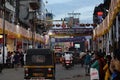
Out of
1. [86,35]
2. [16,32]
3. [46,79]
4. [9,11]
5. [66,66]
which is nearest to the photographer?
[46,79]

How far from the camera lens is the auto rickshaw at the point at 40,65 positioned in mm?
27812

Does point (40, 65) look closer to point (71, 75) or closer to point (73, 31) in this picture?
point (71, 75)

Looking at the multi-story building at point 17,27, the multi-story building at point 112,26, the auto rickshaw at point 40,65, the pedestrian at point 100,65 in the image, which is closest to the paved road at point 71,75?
the multi-story building at point 112,26

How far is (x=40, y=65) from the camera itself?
1109 inches

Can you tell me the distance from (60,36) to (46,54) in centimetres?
8355

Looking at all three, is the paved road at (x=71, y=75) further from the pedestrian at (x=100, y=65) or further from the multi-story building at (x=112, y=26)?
the pedestrian at (x=100, y=65)

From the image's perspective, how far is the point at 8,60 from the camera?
53688 mm

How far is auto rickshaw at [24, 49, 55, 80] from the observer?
91.2 ft

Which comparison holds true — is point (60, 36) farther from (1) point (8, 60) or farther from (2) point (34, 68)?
(2) point (34, 68)

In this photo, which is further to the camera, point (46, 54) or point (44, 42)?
point (44, 42)

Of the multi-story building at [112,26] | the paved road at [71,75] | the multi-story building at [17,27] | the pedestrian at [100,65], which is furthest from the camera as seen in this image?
the multi-story building at [17,27]

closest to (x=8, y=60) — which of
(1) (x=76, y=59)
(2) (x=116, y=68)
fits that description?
(1) (x=76, y=59)

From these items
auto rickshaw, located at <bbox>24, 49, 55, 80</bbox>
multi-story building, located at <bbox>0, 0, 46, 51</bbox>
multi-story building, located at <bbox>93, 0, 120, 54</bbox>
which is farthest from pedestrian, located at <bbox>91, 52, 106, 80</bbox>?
multi-story building, located at <bbox>0, 0, 46, 51</bbox>

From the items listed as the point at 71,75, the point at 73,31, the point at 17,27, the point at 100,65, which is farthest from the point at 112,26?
the point at 73,31
